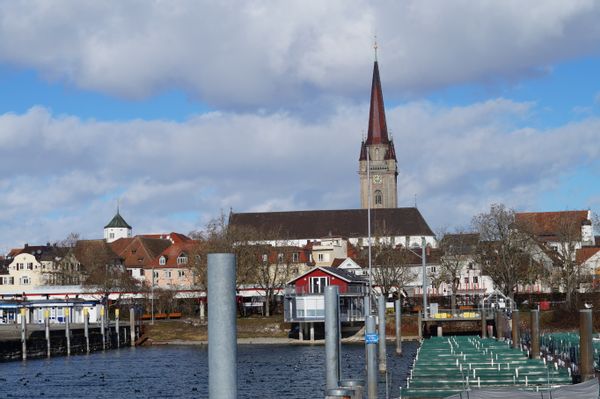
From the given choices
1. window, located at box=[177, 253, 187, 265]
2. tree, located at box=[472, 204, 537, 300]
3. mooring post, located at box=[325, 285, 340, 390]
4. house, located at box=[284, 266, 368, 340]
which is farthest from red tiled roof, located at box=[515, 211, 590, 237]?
mooring post, located at box=[325, 285, 340, 390]

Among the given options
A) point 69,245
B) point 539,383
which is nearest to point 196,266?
point 69,245

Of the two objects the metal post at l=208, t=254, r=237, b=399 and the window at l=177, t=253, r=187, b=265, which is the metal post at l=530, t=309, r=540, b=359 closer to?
the metal post at l=208, t=254, r=237, b=399

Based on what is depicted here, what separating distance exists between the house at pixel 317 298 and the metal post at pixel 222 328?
307 ft

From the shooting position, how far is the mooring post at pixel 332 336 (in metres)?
24.7

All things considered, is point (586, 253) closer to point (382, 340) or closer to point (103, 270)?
point (103, 270)

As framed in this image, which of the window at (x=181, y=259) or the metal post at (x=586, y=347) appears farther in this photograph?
the window at (x=181, y=259)

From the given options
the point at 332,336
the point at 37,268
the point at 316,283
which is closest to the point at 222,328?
the point at 332,336

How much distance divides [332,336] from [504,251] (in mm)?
105365

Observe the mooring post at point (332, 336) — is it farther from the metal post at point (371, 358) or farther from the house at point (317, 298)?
the house at point (317, 298)

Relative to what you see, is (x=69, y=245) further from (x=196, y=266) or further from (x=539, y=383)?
(x=539, y=383)

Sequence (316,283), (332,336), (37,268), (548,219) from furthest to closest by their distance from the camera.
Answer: (548,219) < (37,268) < (316,283) < (332,336)

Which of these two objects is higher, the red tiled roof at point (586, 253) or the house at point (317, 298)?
the red tiled roof at point (586, 253)

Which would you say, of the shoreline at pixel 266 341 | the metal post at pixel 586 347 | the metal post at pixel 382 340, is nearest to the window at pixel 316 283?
the shoreline at pixel 266 341

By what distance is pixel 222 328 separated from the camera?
10.4m
